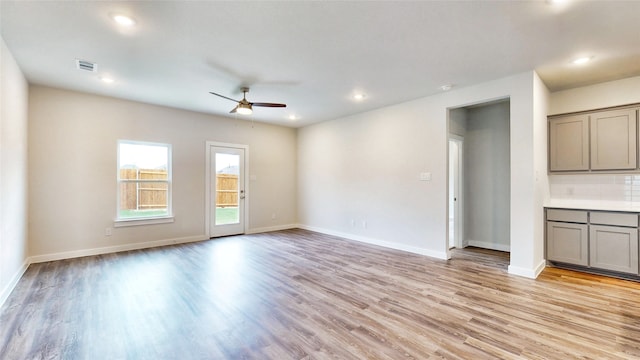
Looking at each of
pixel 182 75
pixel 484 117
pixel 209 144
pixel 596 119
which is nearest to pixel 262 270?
pixel 182 75

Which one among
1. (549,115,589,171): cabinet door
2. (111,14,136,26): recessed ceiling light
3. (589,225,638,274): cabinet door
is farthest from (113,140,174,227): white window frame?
(589,225,638,274): cabinet door

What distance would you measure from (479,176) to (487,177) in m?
0.15

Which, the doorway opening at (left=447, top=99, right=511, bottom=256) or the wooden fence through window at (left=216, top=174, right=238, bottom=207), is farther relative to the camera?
the wooden fence through window at (left=216, top=174, right=238, bottom=207)

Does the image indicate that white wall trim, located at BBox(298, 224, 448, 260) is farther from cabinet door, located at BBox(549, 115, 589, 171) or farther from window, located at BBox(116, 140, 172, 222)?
window, located at BBox(116, 140, 172, 222)

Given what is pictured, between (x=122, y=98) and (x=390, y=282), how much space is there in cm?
539

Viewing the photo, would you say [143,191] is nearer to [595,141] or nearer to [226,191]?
[226,191]

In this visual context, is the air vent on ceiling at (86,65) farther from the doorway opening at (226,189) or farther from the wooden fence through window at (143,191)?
the doorway opening at (226,189)

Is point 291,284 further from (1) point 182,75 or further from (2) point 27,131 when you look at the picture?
(2) point 27,131

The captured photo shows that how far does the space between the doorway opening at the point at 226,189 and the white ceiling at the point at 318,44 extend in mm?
2012

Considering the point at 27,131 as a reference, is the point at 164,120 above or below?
above

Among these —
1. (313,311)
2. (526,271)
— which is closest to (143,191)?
(313,311)

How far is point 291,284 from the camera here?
3.46 meters

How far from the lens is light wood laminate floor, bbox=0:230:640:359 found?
2137 mm

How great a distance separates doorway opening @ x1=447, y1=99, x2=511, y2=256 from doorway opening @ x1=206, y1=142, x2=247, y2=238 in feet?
14.8
